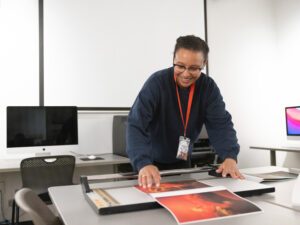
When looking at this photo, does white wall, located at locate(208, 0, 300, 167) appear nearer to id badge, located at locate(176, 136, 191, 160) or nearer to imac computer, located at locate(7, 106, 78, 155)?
imac computer, located at locate(7, 106, 78, 155)

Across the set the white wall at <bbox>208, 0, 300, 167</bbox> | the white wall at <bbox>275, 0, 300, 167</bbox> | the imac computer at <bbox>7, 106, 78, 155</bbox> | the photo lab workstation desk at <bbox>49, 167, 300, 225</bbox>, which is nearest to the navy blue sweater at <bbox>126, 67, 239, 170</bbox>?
the photo lab workstation desk at <bbox>49, 167, 300, 225</bbox>

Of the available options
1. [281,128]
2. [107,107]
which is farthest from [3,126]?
[281,128]

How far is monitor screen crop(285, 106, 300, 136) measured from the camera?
Answer: 3.64 metres

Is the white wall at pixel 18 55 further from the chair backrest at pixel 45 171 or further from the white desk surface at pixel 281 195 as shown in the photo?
the white desk surface at pixel 281 195

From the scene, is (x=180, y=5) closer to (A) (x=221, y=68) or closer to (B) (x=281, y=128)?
(A) (x=221, y=68)

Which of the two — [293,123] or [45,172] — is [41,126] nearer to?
[45,172]

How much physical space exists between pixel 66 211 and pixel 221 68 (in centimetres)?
369

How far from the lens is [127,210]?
0.82 meters

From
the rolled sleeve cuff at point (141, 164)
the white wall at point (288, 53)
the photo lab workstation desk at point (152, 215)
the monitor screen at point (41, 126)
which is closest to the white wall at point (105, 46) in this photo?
the monitor screen at point (41, 126)

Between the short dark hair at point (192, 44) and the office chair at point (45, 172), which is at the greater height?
the short dark hair at point (192, 44)

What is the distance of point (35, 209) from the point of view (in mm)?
849

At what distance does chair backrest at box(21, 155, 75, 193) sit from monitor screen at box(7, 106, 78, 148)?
0.45 meters

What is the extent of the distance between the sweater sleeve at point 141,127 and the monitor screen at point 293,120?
278 cm

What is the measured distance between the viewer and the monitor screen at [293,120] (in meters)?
3.64
